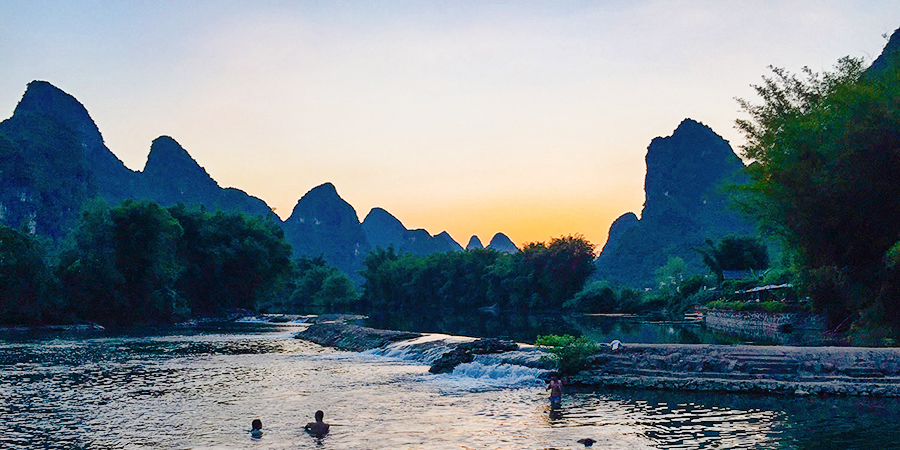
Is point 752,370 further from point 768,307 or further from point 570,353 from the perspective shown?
point 768,307

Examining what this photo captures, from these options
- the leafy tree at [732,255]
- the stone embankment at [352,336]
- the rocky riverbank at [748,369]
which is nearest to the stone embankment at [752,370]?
the rocky riverbank at [748,369]

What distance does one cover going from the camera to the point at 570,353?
2548 cm

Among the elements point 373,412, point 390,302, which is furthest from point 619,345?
point 390,302

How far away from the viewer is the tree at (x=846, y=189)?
3166 cm

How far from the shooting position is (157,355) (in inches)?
1523

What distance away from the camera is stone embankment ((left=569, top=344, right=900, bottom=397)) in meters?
21.9

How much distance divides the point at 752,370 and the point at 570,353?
613 cm

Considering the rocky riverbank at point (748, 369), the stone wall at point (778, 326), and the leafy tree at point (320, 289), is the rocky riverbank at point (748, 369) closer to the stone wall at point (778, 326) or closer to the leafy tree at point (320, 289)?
the stone wall at point (778, 326)

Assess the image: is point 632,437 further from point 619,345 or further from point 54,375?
point 54,375

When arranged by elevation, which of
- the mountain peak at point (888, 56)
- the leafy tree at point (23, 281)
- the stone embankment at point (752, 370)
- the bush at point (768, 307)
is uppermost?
the mountain peak at point (888, 56)

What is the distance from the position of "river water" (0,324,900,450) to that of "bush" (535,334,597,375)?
111 centimetres

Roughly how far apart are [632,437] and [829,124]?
82.7ft

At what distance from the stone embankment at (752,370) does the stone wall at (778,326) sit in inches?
521

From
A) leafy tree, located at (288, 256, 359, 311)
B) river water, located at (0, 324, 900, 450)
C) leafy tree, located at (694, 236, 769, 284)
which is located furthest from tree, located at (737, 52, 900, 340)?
leafy tree, located at (288, 256, 359, 311)
